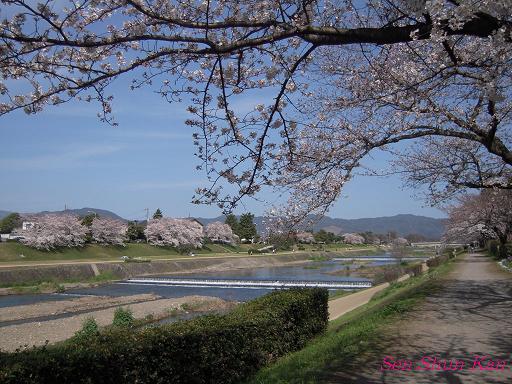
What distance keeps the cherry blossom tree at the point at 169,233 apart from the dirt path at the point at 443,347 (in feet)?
198

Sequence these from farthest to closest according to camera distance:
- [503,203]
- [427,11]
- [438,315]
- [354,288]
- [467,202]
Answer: [467,202], [354,288], [503,203], [438,315], [427,11]

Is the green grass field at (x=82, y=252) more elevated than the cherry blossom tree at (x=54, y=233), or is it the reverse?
the cherry blossom tree at (x=54, y=233)

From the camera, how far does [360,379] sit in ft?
17.0

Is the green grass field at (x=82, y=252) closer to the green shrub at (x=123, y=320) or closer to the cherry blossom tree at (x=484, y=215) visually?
the green shrub at (x=123, y=320)

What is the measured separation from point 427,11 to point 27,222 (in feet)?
200

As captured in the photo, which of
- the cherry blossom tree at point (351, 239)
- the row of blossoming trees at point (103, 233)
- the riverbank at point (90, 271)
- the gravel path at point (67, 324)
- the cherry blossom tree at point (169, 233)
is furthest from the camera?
the cherry blossom tree at point (351, 239)

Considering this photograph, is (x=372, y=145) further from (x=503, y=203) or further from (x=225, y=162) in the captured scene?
(x=503, y=203)

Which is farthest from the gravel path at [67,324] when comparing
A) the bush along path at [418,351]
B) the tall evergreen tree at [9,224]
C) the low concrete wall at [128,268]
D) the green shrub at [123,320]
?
the tall evergreen tree at [9,224]

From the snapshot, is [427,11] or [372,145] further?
[372,145]

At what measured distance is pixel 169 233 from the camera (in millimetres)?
68875

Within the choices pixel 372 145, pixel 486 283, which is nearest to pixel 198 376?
pixel 372 145

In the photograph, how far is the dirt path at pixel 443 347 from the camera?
5.16 metres

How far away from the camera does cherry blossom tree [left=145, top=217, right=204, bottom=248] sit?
225ft

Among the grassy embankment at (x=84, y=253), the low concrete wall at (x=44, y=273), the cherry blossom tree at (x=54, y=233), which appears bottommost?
the low concrete wall at (x=44, y=273)
